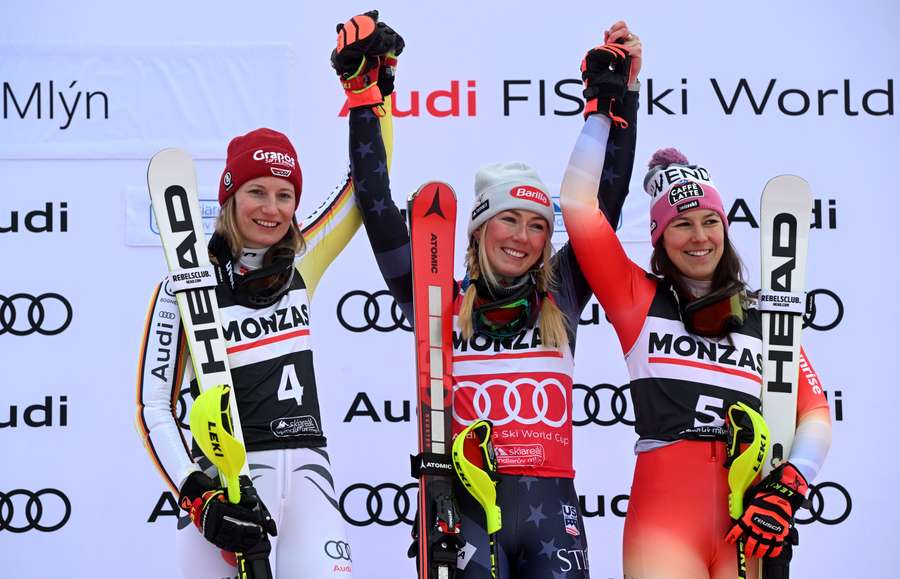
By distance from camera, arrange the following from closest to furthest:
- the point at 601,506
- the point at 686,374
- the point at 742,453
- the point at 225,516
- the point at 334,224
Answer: the point at 225,516 → the point at 742,453 → the point at 686,374 → the point at 334,224 → the point at 601,506

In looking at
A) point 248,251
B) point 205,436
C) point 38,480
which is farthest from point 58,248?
point 205,436

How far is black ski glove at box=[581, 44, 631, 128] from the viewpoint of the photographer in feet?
10.5

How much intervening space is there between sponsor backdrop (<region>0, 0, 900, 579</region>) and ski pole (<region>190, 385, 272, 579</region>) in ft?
5.16

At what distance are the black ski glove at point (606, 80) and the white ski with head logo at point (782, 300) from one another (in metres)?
0.52

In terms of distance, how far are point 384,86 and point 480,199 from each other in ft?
1.52

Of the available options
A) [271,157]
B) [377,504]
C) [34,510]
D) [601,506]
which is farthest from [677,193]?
[34,510]

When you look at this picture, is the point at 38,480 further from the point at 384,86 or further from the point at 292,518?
the point at 384,86

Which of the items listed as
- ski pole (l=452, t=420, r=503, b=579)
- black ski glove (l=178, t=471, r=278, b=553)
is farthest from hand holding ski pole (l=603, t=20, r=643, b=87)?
black ski glove (l=178, t=471, r=278, b=553)

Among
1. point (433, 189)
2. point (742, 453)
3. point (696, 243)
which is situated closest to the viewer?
point (742, 453)

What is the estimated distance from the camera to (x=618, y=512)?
4.50 metres

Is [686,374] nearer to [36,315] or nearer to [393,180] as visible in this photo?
[393,180]

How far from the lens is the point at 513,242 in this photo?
122 inches

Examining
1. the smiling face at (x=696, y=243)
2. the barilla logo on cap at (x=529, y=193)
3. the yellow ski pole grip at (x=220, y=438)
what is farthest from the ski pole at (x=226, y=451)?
the smiling face at (x=696, y=243)

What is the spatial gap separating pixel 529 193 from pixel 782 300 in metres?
0.78
